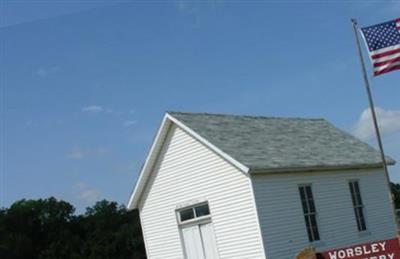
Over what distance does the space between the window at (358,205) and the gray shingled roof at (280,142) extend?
2.83ft

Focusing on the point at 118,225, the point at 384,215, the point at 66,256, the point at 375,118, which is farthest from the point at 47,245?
the point at 375,118

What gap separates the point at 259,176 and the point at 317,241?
3.50 metres

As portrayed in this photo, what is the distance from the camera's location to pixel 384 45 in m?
18.5

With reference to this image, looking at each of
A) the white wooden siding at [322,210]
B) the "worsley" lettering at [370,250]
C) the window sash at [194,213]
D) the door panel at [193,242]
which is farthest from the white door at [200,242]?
the "worsley" lettering at [370,250]

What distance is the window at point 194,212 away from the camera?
24.2 meters

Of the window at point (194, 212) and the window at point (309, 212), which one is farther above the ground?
the window at point (194, 212)

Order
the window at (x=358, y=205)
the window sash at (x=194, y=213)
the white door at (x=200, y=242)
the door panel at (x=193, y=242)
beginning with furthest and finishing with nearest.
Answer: the window at (x=358, y=205) → the door panel at (x=193, y=242) → the window sash at (x=194, y=213) → the white door at (x=200, y=242)

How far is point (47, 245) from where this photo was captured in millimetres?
61844

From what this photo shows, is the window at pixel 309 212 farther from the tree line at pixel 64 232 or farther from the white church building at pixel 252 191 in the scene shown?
the tree line at pixel 64 232

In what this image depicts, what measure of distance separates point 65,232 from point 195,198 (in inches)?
1592

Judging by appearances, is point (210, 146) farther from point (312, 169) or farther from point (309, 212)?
point (309, 212)

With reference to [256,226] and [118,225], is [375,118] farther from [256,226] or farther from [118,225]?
[118,225]

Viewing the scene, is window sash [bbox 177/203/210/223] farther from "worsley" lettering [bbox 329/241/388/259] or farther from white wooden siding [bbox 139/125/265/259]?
"worsley" lettering [bbox 329/241/388/259]

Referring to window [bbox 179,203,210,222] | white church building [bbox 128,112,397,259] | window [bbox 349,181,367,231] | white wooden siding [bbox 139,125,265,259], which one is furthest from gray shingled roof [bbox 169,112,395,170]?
window [bbox 179,203,210,222]
